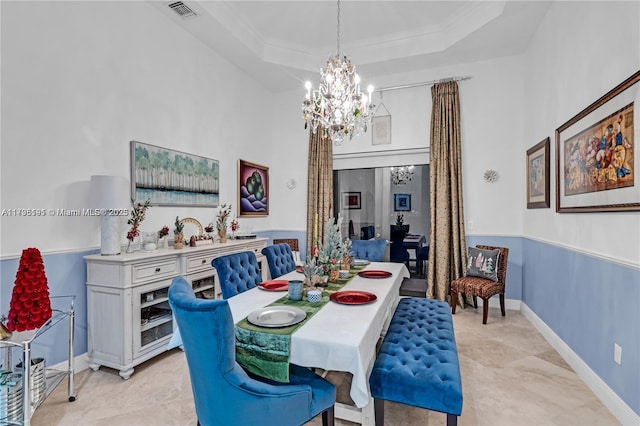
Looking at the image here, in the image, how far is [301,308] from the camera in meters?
1.99

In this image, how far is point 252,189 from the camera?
524cm

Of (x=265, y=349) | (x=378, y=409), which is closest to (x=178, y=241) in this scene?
(x=265, y=349)

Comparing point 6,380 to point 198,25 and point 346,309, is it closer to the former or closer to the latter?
point 346,309

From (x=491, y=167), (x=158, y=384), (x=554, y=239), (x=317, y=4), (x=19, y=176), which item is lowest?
(x=158, y=384)

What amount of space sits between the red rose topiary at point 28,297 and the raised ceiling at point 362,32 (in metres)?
2.86

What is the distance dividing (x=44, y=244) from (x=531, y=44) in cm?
554

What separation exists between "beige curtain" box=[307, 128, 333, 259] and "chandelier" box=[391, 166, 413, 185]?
40.2 inches

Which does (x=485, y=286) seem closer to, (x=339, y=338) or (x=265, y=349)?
(x=339, y=338)

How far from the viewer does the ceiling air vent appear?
11.4ft

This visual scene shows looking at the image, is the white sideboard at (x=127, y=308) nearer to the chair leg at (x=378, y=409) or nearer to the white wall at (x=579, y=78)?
the chair leg at (x=378, y=409)

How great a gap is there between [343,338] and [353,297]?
2.11 feet

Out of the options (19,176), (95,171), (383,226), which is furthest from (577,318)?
(19,176)

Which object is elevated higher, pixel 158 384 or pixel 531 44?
pixel 531 44

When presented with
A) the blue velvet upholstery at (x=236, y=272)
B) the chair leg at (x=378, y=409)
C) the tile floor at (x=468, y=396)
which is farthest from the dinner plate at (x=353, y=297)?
the blue velvet upholstery at (x=236, y=272)
